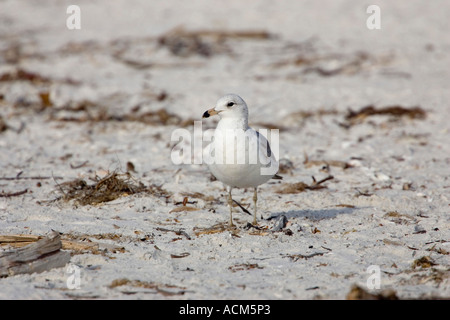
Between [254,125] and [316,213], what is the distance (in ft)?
10.6

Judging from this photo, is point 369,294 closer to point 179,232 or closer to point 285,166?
point 179,232

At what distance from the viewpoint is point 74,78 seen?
10383 millimetres

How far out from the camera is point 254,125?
8289 mm

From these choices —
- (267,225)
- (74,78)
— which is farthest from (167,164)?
(74,78)

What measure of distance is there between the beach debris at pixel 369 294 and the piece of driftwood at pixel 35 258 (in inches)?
73.0

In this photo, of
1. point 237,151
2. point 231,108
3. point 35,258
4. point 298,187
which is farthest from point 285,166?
point 35,258

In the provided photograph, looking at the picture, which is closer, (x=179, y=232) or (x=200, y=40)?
(x=179, y=232)

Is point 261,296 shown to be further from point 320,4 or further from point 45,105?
point 320,4

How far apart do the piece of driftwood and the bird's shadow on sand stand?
1852 millimetres

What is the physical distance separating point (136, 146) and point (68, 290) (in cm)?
369

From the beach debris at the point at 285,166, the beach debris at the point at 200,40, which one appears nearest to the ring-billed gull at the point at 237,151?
the beach debris at the point at 285,166

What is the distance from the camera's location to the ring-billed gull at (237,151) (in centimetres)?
451

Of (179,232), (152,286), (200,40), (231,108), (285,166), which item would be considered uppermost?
(200,40)

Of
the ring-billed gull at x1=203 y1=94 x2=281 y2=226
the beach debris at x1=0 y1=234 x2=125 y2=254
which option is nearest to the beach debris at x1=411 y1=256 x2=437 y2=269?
the ring-billed gull at x1=203 y1=94 x2=281 y2=226
